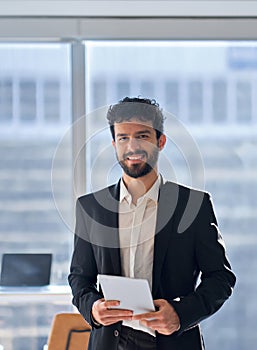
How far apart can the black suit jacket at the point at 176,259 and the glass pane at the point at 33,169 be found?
1.50m

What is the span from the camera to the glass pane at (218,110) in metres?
3.62

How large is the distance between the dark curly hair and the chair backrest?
1.18 meters

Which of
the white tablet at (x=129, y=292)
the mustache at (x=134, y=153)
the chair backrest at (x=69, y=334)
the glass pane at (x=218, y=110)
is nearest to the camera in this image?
the white tablet at (x=129, y=292)

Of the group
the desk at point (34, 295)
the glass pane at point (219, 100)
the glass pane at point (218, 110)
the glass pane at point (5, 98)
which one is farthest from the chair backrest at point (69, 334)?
the glass pane at point (219, 100)

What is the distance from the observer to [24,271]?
355 cm

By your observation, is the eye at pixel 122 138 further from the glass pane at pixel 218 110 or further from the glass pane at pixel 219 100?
the glass pane at pixel 219 100

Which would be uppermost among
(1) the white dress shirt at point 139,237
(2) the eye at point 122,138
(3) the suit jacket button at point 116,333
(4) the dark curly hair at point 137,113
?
(4) the dark curly hair at point 137,113

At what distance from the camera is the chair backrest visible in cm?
298

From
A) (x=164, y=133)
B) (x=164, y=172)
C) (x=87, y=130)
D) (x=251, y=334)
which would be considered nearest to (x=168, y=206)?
(x=164, y=133)

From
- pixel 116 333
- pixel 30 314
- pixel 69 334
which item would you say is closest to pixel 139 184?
pixel 116 333

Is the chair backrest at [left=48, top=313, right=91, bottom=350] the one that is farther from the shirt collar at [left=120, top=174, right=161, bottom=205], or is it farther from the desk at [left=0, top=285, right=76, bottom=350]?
the shirt collar at [left=120, top=174, right=161, bottom=205]

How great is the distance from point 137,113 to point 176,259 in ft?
1.44

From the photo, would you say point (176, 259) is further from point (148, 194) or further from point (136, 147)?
point (136, 147)

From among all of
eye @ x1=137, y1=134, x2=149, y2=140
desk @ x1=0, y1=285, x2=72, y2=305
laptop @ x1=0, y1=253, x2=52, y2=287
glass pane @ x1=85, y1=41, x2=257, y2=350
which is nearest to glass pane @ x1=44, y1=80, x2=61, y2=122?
glass pane @ x1=85, y1=41, x2=257, y2=350
